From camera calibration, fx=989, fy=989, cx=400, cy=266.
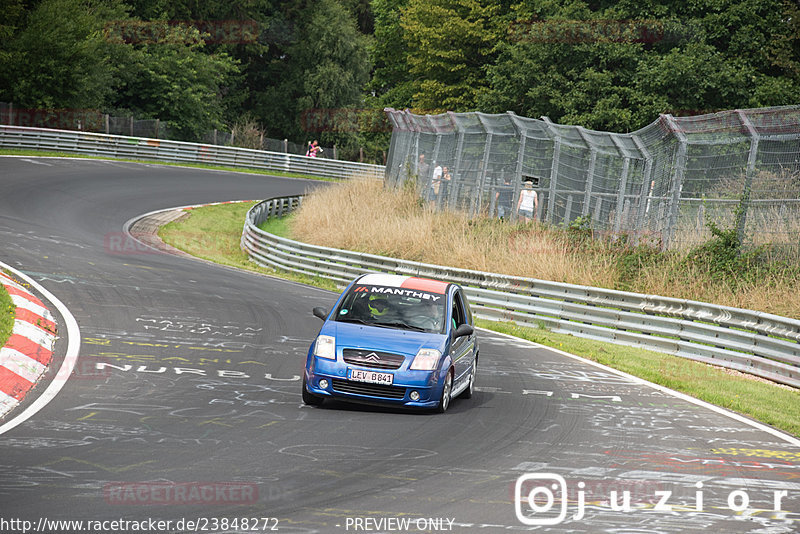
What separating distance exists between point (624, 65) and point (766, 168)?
21162mm

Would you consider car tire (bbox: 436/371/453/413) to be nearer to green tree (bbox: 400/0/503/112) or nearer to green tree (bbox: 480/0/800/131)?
green tree (bbox: 480/0/800/131)

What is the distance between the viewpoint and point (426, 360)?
1064 centimetres

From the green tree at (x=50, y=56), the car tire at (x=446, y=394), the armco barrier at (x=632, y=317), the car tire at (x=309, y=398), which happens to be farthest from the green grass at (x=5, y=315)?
the green tree at (x=50, y=56)

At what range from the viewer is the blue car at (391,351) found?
34.5 ft

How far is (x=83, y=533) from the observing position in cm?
584

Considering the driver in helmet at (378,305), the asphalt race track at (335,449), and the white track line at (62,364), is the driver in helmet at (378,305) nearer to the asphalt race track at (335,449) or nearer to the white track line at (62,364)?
Answer: the asphalt race track at (335,449)

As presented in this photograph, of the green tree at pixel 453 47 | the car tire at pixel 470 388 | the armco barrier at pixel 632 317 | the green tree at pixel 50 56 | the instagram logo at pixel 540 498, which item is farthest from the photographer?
the green tree at pixel 50 56

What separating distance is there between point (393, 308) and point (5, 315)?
5661mm

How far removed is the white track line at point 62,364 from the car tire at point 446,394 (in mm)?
4051

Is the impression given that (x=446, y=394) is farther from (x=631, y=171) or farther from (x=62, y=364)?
(x=631, y=171)

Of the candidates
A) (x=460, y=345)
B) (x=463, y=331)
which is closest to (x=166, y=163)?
(x=460, y=345)

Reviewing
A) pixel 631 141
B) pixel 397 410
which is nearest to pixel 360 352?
pixel 397 410

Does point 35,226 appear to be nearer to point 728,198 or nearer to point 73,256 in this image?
point 73,256

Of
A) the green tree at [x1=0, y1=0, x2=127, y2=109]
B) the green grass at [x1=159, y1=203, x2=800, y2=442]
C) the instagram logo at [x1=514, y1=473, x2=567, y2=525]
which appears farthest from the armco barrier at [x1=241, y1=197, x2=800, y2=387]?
the green tree at [x1=0, y1=0, x2=127, y2=109]
